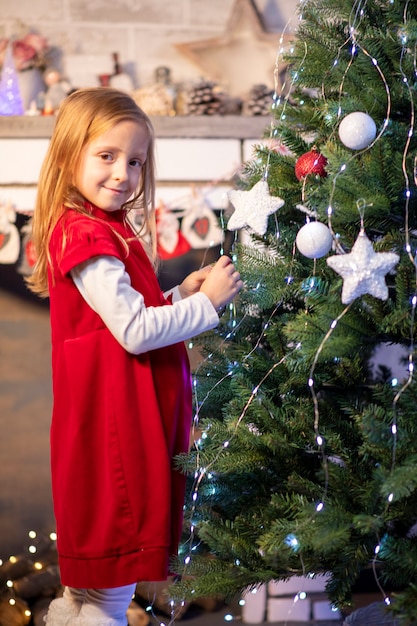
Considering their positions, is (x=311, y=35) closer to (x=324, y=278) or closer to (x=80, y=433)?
(x=324, y=278)

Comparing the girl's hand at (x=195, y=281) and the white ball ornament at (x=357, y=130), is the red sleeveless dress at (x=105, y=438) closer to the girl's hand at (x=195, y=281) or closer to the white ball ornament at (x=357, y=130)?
the girl's hand at (x=195, y=281)

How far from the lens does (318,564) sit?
1.25 meters

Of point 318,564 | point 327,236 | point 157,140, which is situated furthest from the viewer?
point 157,140

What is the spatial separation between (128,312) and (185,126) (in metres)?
1.44

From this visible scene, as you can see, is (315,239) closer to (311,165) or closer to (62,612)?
(311,165)

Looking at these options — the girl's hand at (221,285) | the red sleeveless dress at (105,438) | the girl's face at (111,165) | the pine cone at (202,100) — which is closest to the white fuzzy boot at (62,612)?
the red sleeveless dress at (105,438)

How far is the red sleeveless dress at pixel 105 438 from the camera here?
1.23 metres

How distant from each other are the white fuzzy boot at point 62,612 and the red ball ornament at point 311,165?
34.8 inches

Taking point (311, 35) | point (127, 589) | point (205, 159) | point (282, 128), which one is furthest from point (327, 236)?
point (205, 159)

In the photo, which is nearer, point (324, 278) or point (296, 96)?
point (324, 278)

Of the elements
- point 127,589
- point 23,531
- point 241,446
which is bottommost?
point 23,531

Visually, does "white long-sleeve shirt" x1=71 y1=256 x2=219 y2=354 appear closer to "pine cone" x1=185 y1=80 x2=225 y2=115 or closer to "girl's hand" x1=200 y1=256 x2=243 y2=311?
"girl's hand" x1=200 y1=256 x2=243 y2=311

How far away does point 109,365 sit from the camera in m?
1.25

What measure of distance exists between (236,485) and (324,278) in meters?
0.42
